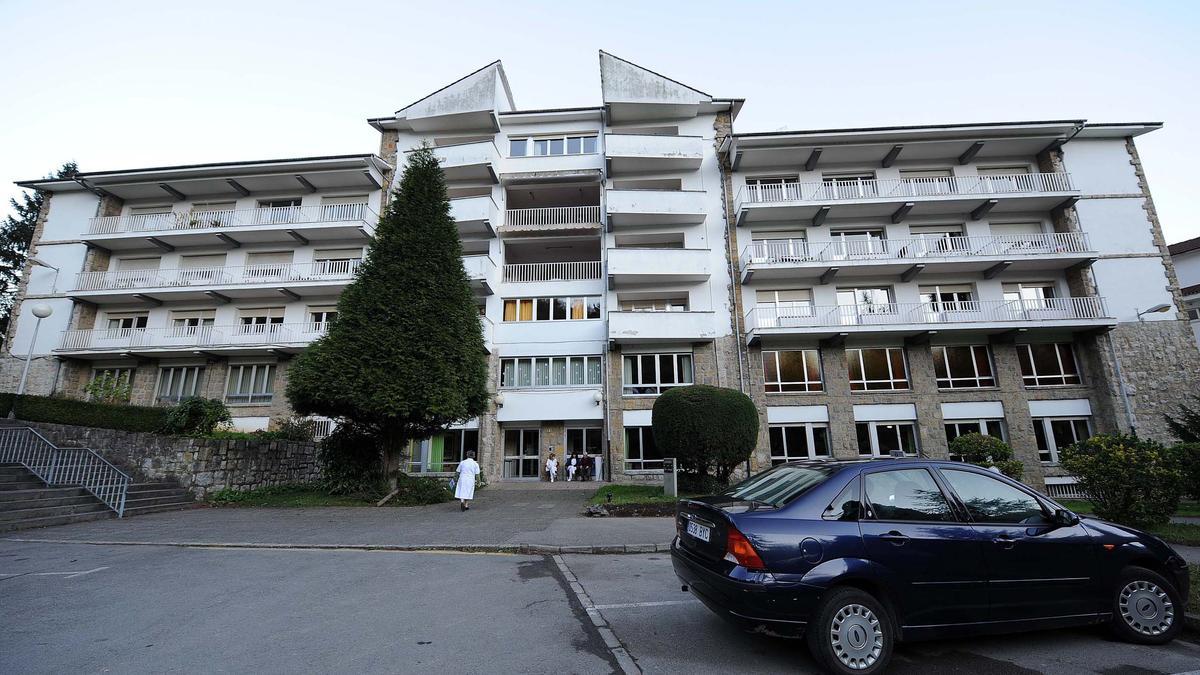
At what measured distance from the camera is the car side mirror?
4.24m

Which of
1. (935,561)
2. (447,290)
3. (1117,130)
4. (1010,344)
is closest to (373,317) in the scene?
(447,290)

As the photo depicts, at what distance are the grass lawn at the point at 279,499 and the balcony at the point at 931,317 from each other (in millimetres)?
16780

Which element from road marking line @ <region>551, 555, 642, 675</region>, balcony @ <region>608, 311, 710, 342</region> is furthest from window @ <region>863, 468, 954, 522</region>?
balcony @ <region>608, 311, 710, 342</region>

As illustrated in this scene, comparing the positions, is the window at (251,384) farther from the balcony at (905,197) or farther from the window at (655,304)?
the balcony at (905,197)

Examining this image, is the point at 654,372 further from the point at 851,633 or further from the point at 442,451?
the point at 851,633

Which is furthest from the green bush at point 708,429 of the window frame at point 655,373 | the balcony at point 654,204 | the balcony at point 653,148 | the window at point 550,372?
the balcony at point 653,148

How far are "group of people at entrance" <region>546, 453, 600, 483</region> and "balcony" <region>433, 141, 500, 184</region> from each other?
47.2 feet

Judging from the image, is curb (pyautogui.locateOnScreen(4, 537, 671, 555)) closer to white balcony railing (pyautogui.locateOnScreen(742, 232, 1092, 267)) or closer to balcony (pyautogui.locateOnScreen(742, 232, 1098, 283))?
balcony (pyautogui.locateOnScreen(742, 232, 1098, 283))

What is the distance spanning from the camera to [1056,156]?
22625 mm

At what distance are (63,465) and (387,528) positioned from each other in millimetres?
9737

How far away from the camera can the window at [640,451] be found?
20891 mm

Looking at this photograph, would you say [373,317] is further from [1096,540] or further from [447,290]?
[1096,540]

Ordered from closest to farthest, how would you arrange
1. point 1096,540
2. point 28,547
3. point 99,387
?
1. point 1096,540
2. point 28,547
3. point 99,387

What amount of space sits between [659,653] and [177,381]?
94.5ft
